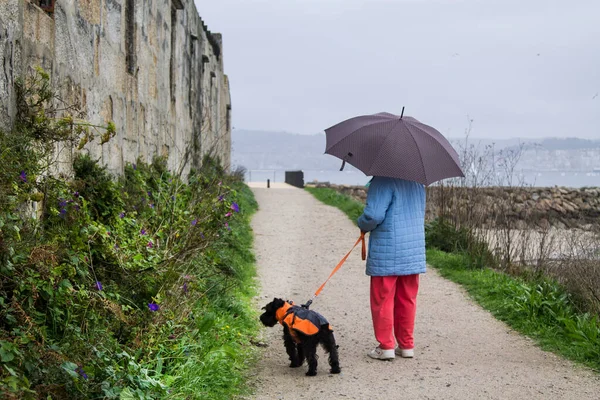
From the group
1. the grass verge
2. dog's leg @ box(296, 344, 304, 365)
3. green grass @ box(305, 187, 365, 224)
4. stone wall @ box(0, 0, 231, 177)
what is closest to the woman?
dog's leg @ box(296, 344, 304, 365)

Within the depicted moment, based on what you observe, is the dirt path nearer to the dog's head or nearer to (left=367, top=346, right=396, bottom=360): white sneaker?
(left=367, top=346, right=396, bottom=360): white sneaker

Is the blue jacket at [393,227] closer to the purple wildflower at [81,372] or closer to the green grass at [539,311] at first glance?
the green grass at [539,311]

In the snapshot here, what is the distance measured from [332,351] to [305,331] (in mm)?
330

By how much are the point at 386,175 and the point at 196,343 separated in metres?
1.99

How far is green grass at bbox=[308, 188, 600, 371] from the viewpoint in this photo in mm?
6695

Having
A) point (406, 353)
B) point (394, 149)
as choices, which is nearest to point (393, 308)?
point (406, 353)

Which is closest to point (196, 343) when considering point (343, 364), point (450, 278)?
point (343, 364)

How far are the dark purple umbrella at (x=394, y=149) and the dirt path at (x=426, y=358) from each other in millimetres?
1522

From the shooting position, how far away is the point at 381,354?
21.2ft

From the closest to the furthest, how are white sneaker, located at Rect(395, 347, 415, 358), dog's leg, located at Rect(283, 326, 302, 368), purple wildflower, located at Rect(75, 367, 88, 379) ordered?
purple wildflower, located at Rect(75, 367, 88, 379) → dog's leg, located at Rect(283, 326, 302, 368) → white sneaker, located at Rect(395, 347, 415, 358)

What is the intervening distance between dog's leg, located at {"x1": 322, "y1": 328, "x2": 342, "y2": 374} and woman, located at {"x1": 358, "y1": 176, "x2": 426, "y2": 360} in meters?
0.59

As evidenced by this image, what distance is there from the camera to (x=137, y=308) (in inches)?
204

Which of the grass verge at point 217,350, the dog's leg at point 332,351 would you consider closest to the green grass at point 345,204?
the grass verge at point 217,350

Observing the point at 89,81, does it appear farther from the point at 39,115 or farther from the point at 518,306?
the point at 518,306
